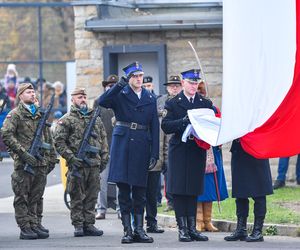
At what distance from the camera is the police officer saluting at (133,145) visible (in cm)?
Result: 1467

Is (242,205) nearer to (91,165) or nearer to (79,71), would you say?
(91,165)

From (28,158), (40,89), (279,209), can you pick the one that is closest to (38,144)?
(28,158)

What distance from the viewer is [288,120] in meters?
14.2

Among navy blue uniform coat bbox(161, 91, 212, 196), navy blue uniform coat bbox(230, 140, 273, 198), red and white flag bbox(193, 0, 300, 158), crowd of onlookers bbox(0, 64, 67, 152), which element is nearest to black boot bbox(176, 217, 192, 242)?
navy blue uniform coat bbox(161, 91, 212, 196)

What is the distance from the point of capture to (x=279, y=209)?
17391mm

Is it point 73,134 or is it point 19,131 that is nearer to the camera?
point 19,131

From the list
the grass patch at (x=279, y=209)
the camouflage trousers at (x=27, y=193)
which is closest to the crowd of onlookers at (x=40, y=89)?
the grass patch at (x=279, y=209)

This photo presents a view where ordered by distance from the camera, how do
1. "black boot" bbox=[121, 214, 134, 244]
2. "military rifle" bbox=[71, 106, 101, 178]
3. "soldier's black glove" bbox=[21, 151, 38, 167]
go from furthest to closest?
1. "military rifle" bbox=[71, 106, 101, 178]
2. "soldier's black glove" bbox=[21, 151, 38, 167]
3. "black boot" bbox=[121, 214, 134, 244]

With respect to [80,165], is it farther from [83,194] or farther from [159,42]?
[159,42]

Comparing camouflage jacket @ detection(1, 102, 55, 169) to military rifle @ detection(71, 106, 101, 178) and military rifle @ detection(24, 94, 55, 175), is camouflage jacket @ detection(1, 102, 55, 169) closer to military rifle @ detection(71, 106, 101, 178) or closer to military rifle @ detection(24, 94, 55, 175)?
military rifle @ detection(24, 94, 55, 175)

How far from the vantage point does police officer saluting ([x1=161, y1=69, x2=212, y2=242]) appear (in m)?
14.8

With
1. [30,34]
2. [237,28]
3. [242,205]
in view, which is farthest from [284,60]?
[30,34]

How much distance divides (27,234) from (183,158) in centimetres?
206

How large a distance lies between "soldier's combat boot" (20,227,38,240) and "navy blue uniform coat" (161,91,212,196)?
1.71 meters
